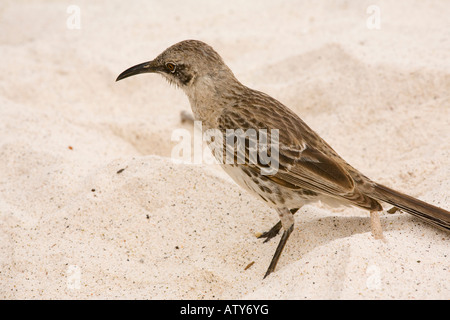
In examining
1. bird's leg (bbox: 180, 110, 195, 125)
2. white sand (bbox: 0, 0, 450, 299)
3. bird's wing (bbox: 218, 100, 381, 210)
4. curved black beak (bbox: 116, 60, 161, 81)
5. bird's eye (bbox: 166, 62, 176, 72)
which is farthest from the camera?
bird's leg (bbox: 180, 110, 195, 125)

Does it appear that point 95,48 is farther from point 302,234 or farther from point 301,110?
point 302,234

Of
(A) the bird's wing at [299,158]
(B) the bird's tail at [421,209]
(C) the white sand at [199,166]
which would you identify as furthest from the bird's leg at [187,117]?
(B) the bird's tail at [421,209]

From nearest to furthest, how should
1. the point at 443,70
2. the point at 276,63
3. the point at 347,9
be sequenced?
1. the point at 443,70
2. the point at 276,63
3. the point at 347,9

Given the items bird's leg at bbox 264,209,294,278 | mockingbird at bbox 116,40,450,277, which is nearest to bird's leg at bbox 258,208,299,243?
mockingbird at bbox 116,40,450,277

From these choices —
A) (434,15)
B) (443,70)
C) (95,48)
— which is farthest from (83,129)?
(434,15)

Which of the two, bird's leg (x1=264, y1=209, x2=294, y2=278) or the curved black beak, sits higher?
the curved black beak

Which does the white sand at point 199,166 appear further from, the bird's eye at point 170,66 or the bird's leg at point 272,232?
the bird's eye at point 170,66

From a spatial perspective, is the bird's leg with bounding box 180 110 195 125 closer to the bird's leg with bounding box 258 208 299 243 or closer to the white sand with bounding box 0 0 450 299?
the white sand with bounding box 0 0 450 299
